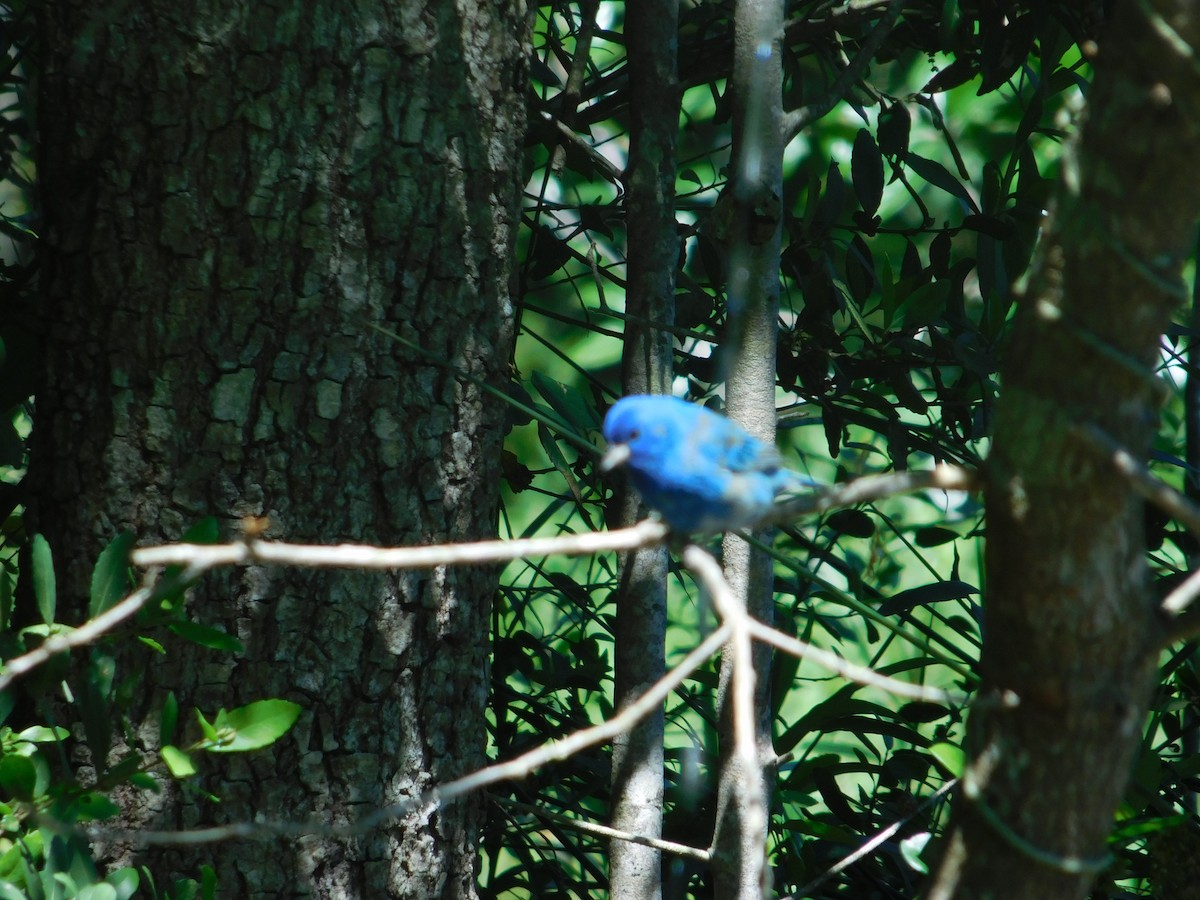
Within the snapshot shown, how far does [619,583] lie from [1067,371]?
116 cm

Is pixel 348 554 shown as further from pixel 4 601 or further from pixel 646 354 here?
pixel 646 354

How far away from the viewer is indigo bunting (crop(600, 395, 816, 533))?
131 centimetres

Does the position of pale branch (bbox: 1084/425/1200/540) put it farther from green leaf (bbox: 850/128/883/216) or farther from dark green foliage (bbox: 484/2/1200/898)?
green leaf (bbox: 850/128/883/216)

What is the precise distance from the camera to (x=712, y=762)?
88.4 inches

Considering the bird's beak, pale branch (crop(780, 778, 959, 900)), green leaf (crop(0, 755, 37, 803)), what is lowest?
pale branch (crop(780, 778, 959, 900))

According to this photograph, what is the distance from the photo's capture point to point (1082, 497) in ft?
2.62

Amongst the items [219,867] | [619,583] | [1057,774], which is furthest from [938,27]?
[219,867]

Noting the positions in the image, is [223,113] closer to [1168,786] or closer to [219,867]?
[219,867]

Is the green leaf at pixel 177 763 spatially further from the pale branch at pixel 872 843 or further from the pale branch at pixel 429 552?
the pale branch at pixel 872 843

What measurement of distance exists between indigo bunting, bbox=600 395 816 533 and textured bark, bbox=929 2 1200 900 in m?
0.47

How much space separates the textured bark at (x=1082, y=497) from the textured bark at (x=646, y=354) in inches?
38.1

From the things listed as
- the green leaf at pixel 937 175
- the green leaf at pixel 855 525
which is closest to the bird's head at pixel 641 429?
the green leaf at pixel 937 175

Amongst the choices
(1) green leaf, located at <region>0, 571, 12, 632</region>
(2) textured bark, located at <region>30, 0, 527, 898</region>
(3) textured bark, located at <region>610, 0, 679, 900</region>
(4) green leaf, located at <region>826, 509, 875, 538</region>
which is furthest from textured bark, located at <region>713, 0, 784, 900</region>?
(1) green leaf, located at <region>0, 571, 12, 632</region>

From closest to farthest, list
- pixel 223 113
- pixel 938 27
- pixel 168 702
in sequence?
pixel 168 702
pixel 223 113
pixel 938 27
